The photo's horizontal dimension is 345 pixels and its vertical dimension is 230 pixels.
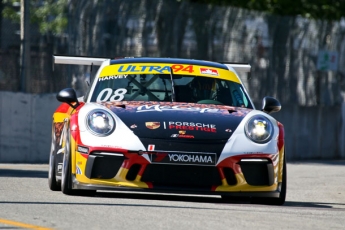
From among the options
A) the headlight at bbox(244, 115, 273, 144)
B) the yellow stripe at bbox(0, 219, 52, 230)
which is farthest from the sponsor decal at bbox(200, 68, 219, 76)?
the yellow stripe at bbox(0, 219, 52, 230)

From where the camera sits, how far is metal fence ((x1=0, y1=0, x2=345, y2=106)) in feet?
61.5

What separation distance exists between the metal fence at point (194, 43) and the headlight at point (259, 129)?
9.21m

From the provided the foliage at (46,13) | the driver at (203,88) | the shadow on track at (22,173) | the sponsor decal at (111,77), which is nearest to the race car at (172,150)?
the driver at (203,88)

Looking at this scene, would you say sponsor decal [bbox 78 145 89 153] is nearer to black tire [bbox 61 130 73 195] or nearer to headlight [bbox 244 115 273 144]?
black tire [bbox 61 130 73 195]

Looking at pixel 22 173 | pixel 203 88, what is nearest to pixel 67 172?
pixel 203 88

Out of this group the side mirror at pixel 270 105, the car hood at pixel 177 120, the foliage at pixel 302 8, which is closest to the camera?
the car hood at pixel 177 120

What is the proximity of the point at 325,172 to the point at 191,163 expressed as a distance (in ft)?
26.9

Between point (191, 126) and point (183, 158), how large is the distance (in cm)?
34

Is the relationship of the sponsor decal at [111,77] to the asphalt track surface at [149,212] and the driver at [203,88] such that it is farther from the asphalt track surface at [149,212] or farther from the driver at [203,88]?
the asphalt track surface at [149,212]

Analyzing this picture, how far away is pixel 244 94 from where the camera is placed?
421 inches

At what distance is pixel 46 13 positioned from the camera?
18.9m

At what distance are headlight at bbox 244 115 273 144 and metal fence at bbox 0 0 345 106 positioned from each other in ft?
30.2

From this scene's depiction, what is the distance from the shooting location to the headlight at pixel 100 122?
923 centimetres

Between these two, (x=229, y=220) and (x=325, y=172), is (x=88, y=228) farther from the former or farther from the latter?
(x=325, y=172)
